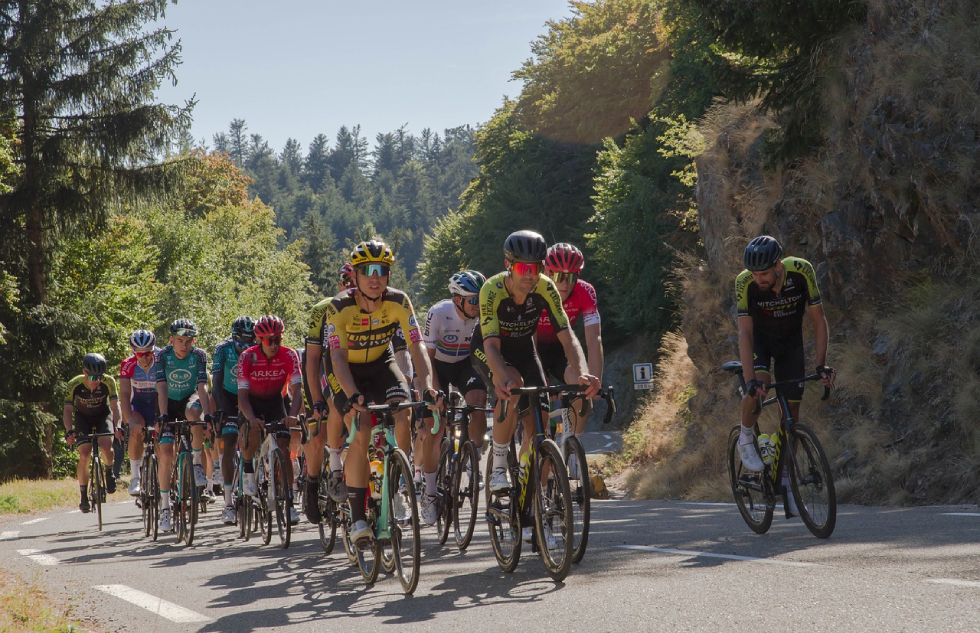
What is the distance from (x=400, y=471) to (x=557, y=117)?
5164cm

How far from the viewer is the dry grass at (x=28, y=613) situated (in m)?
6.38

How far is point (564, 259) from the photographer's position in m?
9.38

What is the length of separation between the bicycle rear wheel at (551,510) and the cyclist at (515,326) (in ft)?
1.28

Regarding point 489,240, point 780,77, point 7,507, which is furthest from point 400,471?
point 489,240

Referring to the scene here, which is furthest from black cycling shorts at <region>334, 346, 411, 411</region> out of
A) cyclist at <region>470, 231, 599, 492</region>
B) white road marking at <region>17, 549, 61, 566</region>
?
white road marking at <region>17, 549, 61, 566</region>

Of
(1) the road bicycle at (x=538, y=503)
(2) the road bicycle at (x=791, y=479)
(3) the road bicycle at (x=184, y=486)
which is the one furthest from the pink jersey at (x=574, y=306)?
(3) the road bicycle at (x=184, y=486)

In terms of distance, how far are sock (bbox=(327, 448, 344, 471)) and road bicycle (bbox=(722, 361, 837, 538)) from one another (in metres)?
3.24

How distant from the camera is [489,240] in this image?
184 feet

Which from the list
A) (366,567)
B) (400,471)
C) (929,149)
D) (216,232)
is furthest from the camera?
(216,232)

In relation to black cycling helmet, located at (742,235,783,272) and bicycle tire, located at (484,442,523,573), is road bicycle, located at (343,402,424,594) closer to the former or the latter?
bicycle tire, located at (484,442,523,573)

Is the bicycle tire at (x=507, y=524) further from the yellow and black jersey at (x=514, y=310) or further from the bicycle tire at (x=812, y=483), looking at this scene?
the bicycle tire at (x=812, y=483)

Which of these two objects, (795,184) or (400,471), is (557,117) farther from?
(400,471)

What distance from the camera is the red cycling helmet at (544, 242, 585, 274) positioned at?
368 inches

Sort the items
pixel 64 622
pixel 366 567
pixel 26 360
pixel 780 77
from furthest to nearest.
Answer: pixel 26 360
pixel 780 77
pixel 366 567
pixel 64 622
